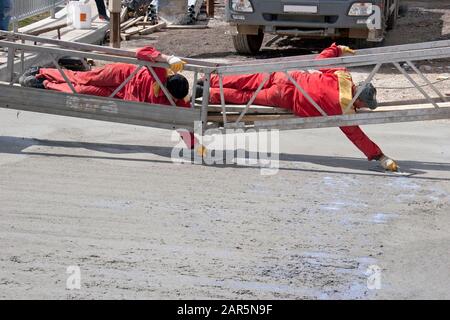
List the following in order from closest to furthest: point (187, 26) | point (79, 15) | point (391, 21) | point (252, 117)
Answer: point (252, 117) < point (79, 15) < point (391, 21) < point (187, 26)

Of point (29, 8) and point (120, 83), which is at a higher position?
point (120, 83)

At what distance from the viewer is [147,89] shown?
32.7 feet

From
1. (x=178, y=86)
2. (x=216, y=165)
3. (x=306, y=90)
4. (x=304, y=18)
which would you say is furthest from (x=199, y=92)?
(x=304, y=18)

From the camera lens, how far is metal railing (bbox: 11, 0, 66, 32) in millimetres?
15938

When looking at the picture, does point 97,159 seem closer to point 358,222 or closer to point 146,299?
point 358,222

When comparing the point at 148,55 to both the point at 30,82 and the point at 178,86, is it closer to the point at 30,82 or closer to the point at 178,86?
the point at 178,86

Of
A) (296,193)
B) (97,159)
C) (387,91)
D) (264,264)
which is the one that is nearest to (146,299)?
(264,264)

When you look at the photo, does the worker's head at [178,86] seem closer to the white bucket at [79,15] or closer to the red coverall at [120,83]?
the red coverall at [120,83]

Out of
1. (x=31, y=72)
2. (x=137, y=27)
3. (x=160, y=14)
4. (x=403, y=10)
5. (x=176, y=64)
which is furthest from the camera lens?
(x=403, y=10)

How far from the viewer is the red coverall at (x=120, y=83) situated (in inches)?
391

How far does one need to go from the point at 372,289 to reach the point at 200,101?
4.52 metres

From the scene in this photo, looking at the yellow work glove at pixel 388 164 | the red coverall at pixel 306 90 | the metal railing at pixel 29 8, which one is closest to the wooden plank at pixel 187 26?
the metal railing at pixel 29 8

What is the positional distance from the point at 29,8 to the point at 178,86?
8.44 m

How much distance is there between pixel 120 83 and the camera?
10047 mm
